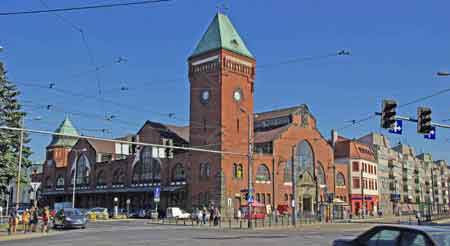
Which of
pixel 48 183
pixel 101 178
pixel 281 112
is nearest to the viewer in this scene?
pixel 281 112

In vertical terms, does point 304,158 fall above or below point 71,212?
above

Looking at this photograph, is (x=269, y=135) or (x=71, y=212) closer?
(x=71, y=212)

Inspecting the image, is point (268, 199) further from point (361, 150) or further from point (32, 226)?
point (32, 226)

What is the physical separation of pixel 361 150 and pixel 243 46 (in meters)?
37.8

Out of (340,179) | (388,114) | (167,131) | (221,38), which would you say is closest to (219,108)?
(221,38)

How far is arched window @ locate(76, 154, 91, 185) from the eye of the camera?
97.3 m

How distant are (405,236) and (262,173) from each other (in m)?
63.8

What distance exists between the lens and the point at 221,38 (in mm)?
70188

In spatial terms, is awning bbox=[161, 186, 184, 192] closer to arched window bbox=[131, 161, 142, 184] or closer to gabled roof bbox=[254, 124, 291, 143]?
arched window bbox=[131, 161, 142, 184]

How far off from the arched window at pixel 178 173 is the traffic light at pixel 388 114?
5427cm

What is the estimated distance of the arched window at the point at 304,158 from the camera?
81.3 metres

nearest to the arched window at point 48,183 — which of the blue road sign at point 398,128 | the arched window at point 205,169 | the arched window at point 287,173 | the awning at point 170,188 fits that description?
the awning at point 170,188

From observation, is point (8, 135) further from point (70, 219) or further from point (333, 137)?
point (333, 137)

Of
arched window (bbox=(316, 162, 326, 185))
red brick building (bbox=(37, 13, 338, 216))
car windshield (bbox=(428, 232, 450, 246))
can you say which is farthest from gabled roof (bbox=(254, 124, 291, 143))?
car windshield (bbox=(428, 232, 450, 246))
